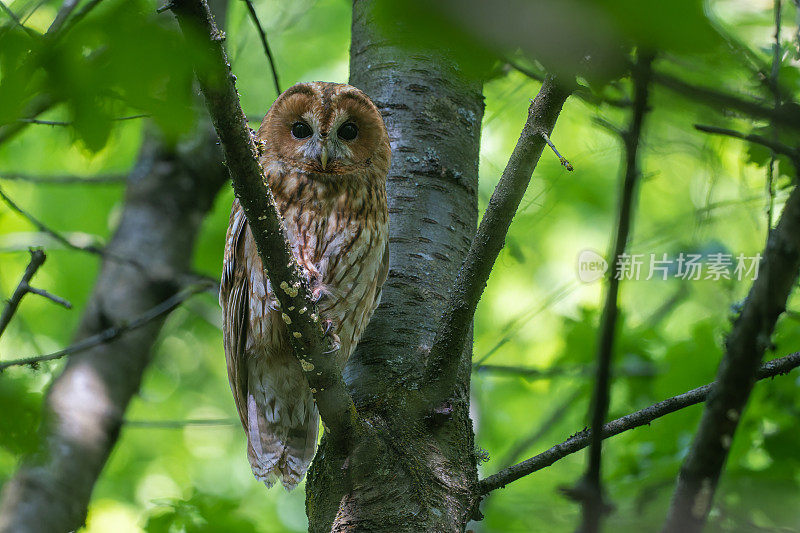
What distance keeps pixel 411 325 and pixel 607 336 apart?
1449 millimetres

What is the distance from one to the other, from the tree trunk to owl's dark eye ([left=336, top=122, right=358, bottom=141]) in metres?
0.15

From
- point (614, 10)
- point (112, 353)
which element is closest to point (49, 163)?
point (112, 353)

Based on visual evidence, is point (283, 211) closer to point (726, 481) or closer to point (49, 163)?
point (726, 481)

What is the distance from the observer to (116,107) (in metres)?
1.24

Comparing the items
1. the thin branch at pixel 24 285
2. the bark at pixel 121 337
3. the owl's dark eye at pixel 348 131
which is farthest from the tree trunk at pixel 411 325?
the bark at pixel 121 337

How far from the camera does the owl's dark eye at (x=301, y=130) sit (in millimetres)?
2975

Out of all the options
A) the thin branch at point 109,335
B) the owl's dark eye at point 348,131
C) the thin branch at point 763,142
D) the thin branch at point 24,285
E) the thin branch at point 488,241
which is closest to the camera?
the thin branch at point 763,142

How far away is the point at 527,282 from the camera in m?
6.53

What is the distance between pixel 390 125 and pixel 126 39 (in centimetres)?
169

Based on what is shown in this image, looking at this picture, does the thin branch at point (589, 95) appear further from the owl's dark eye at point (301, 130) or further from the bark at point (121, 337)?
the bark at point (121, 337)

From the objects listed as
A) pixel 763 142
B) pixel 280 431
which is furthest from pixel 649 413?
pixel 280 431

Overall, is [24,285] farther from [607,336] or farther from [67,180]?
[67,180]

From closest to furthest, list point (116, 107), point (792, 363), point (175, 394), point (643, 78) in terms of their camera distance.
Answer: point (643, 78) → point (116, 107) → point (792, 363) → point (175, 394)

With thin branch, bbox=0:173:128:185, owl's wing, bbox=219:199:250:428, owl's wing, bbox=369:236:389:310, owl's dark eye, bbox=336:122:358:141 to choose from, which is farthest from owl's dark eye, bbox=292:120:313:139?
thin branch, bbox=0:173:128:185
